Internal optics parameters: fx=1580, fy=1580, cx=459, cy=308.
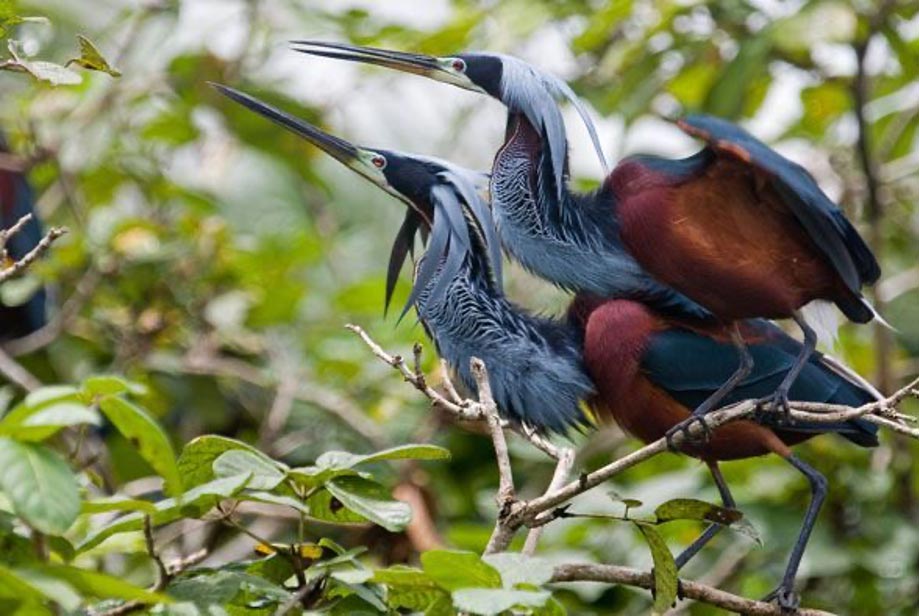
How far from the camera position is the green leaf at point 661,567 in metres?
2.15

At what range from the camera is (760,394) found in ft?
9.66

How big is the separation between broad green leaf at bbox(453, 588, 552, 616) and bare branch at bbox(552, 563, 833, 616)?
1.51ft

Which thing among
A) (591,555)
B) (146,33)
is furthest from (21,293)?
(591,555)

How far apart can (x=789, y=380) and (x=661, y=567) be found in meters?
0.55

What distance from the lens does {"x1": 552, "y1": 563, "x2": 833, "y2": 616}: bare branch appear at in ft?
7.02

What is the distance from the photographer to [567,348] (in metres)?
2.92

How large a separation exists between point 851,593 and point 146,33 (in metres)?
2.48

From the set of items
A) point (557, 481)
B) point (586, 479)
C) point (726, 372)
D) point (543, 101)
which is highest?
point (543, 101)

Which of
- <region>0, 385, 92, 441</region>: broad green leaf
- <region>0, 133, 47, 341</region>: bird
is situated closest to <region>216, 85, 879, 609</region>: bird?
<region>0, 385, 92, 441</region>: broad green leaf

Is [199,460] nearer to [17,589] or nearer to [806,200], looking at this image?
[17,589]

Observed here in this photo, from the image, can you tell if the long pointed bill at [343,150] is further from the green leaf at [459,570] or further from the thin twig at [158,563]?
the green leaf at [459,570]

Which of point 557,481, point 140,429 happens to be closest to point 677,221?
point 557,481

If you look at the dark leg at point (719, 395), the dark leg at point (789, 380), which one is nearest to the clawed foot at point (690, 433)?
the dark leg at point (719, 395)

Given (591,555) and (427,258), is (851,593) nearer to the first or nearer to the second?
(591,555)
